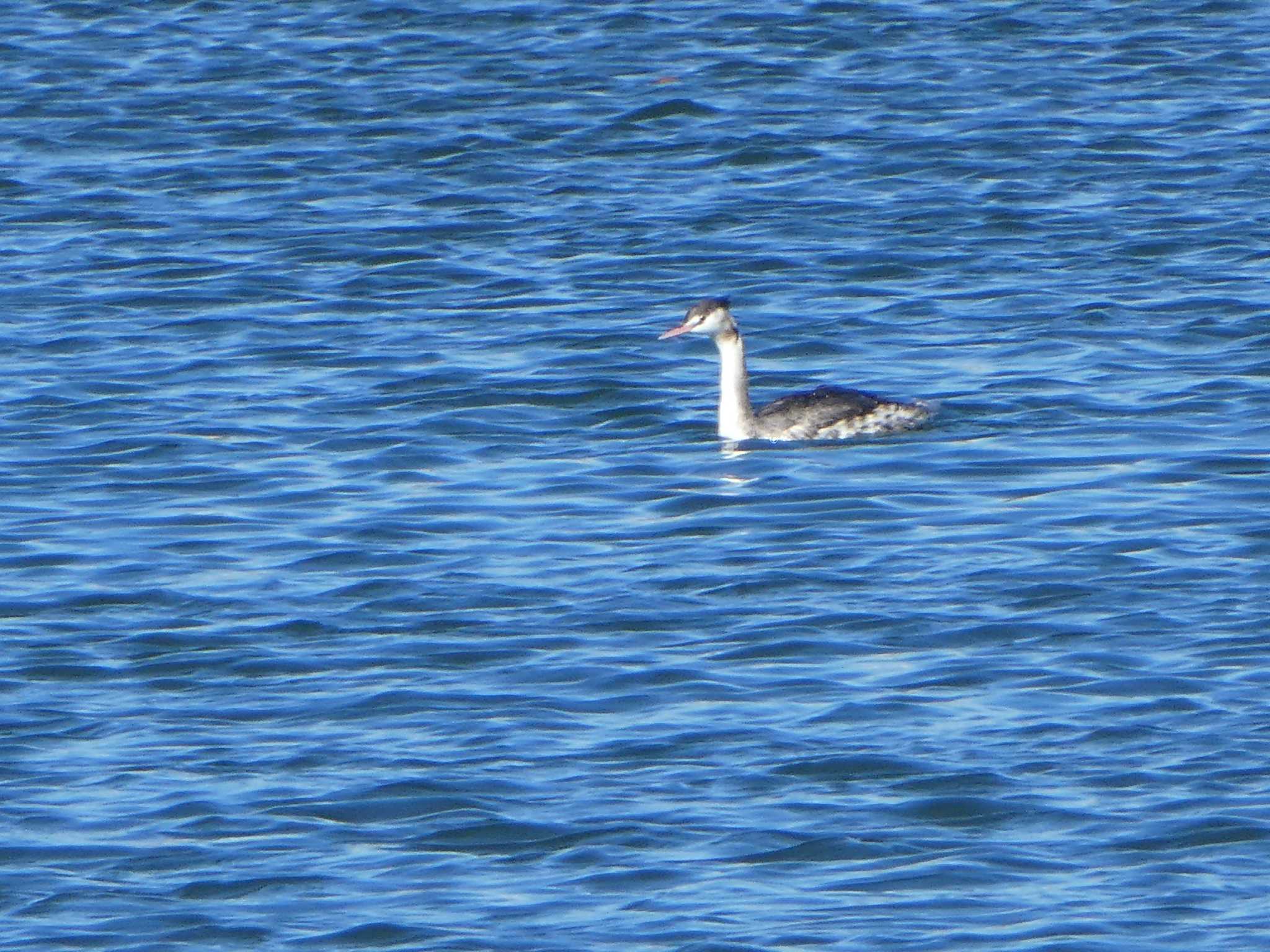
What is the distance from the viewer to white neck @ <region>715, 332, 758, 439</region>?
16.6m

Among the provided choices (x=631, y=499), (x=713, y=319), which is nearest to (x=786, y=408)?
(x=713, y=319)

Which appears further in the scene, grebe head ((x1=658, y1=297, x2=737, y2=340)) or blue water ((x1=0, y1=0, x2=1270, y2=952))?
grebe head ((x1=658, y1=297, x2=737, y2=340))

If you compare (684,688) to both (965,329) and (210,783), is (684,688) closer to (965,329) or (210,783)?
(210,783)

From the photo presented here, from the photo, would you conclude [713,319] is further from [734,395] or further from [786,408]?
[786,408]

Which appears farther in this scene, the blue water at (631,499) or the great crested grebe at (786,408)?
the great crested grebe at (786,408)

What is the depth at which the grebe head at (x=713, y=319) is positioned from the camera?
16.8m

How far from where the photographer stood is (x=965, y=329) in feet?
62.2

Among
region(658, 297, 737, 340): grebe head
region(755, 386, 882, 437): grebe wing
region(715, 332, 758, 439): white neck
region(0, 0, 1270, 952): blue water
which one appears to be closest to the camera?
region(0, 0, 1270, 952): blue water

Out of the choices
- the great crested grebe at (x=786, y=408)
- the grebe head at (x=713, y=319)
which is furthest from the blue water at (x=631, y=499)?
the grebe head at (x=713, y=319)

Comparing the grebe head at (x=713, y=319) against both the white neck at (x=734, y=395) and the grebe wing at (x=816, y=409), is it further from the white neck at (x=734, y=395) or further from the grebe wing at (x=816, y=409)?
the grebe wing at (x=816, y=409)

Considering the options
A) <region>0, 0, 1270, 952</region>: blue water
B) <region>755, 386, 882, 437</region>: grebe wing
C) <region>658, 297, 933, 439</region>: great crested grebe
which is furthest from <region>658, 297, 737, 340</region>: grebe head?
<region>0, 0, 1270, 952</region>: blue water

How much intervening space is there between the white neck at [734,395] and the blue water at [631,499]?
245 millimetres

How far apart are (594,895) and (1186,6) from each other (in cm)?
2241

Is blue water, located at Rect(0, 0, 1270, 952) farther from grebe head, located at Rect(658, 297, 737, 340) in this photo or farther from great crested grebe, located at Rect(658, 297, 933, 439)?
grebe head, located at Rect(658, 297, 737, 340)
